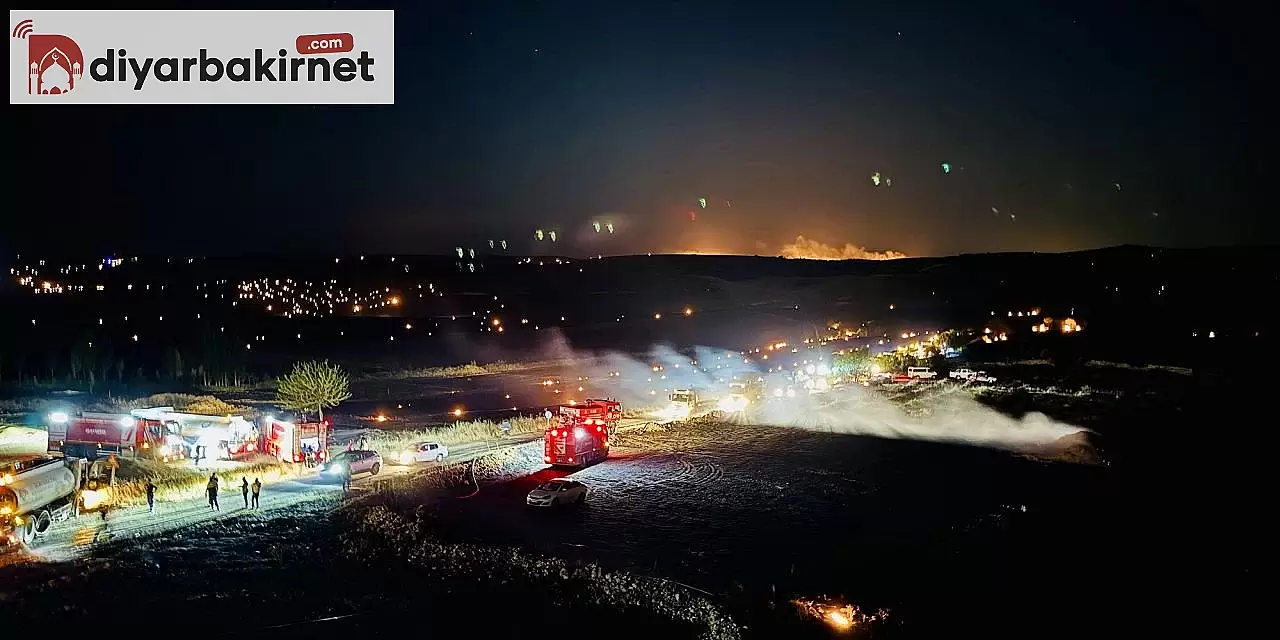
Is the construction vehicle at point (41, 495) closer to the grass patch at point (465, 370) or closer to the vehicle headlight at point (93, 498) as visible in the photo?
the vehicle headlight at point (93, 498)

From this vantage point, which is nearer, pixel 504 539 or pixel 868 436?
pixel 504 539

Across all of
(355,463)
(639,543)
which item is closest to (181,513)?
(355,463)

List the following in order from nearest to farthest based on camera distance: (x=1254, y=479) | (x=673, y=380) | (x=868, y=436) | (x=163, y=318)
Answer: (x=1254, y=479) → (x=868, y=436) → (x=673, y=380) → (x=163, y=318)

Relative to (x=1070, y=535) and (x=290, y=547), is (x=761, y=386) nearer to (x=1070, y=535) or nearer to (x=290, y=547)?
(x=1070, y=535)

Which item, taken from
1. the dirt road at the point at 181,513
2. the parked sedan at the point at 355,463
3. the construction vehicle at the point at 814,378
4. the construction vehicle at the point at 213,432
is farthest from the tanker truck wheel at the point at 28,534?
the construction vehicle at the point at 814,378

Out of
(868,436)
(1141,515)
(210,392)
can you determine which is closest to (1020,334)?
(868,436)
